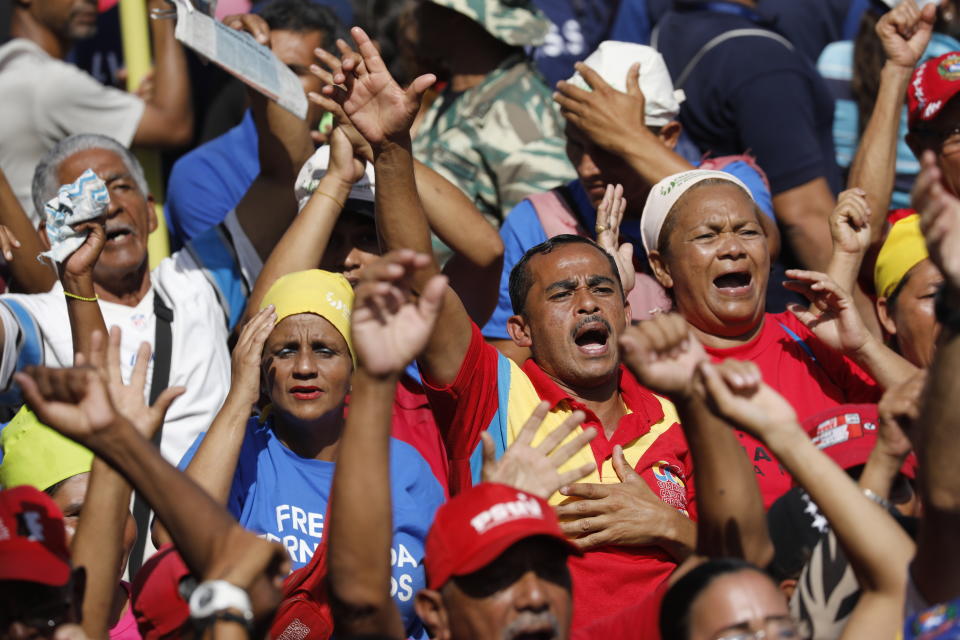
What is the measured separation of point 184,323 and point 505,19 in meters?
1.85

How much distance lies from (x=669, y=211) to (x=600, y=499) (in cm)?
127

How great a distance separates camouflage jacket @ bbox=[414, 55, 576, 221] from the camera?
18.0ft

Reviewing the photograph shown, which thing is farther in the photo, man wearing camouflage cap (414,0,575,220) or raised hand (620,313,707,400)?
man wearing camouflage cap (414,0,575,220)

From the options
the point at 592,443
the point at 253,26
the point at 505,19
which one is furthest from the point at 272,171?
the point at 592,443

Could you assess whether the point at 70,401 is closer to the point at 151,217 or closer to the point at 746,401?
the point at 746,401

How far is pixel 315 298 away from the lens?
4469 millimetres

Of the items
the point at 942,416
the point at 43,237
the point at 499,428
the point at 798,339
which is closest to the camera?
the point at 942,416

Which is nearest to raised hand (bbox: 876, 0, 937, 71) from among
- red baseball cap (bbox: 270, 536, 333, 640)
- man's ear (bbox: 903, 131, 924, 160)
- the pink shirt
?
man's ear (bbox: 903, 131, 924, 160)

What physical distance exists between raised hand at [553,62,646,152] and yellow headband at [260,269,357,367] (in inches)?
43.4

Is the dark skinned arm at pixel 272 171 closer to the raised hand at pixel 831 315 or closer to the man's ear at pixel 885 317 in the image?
the raised hand at pixel 831 315

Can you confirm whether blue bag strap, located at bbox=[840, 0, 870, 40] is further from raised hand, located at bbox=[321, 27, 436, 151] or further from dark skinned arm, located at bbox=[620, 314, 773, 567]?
dark skinned arm, located at bbox=[620, 314, 773, 567]

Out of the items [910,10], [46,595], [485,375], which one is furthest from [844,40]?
[46,595]

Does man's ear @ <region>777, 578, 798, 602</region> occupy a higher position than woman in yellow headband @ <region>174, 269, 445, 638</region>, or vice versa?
woman in yellow headband @ <region>174, 269, 445, 638</region>

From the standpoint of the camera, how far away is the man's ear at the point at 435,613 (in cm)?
317
